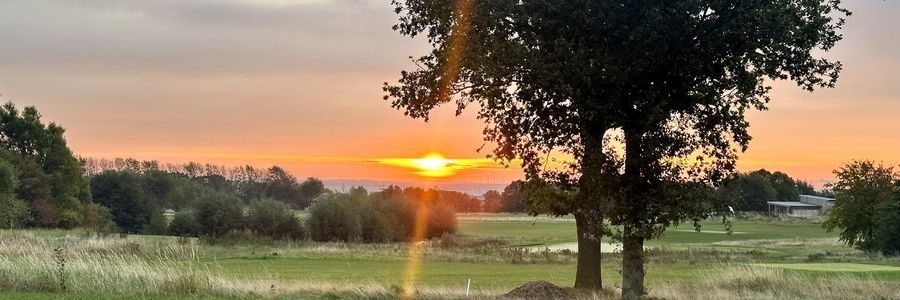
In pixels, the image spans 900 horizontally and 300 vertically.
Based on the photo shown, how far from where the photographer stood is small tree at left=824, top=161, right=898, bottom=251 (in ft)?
180

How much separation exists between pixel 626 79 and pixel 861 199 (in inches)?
1899

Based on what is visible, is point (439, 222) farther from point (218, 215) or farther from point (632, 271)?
point (632, 271)

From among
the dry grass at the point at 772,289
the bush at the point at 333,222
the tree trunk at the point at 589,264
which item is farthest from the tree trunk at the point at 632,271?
the bush at the point at 333,222

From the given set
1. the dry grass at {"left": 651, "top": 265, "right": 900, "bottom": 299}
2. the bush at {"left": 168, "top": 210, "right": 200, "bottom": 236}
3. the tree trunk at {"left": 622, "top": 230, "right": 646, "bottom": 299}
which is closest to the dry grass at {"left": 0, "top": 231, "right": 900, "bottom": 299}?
the dry grass at {"left": 651, "top": 265, "right": 900, "bottom": 299}

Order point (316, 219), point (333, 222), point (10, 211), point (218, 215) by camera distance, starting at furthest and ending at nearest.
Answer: point (333, 222) < point (316, 219) < point (218, 215) < point (10, 211)

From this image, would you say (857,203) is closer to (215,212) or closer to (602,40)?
(602,40)

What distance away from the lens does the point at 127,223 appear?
115m

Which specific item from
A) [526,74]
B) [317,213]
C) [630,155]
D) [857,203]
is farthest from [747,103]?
[317,213]

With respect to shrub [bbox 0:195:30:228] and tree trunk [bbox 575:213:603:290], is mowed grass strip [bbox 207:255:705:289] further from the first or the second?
shrub [bbox 0:195:30:228]

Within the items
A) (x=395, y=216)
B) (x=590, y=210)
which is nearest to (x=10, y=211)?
(x=395, y=216)

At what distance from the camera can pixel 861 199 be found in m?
56.2

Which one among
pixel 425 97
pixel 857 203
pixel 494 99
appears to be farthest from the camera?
pixel 857 203

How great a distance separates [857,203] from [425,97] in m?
47.3

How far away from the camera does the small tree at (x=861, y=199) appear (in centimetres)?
5497
